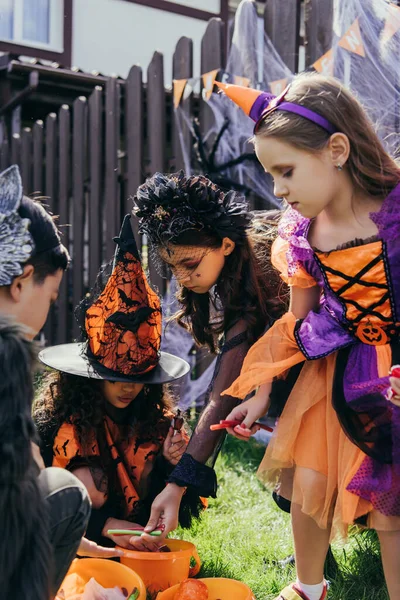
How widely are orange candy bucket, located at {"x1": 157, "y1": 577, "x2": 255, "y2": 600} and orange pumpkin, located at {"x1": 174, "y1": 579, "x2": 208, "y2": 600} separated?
35 millimetres

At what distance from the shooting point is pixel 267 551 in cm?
268

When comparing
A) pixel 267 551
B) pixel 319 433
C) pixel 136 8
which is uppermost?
pixel 136 8

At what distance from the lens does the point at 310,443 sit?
6.99ft

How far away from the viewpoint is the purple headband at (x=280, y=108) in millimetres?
1996

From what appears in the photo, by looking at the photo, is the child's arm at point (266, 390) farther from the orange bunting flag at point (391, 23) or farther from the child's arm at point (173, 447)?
the orange bunting flag at point (391, 23)

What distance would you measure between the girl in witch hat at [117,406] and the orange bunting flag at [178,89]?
2226mm

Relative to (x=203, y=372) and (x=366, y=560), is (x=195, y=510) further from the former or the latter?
(x=203, y=372)

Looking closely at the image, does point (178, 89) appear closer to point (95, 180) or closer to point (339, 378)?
point (95, 180)

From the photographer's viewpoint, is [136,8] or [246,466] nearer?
[246,466]

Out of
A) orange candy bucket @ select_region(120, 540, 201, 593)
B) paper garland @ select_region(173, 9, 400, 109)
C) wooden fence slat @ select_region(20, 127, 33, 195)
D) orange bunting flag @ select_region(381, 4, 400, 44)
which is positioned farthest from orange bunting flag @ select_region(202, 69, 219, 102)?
orange candy bucket @ select_region(120, 540, 201, 593)

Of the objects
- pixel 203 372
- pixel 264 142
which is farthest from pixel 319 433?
pixel 203 372

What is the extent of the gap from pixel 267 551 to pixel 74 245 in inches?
142

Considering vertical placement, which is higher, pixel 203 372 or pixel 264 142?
pixel 264 142

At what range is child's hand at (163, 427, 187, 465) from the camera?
2.67m
